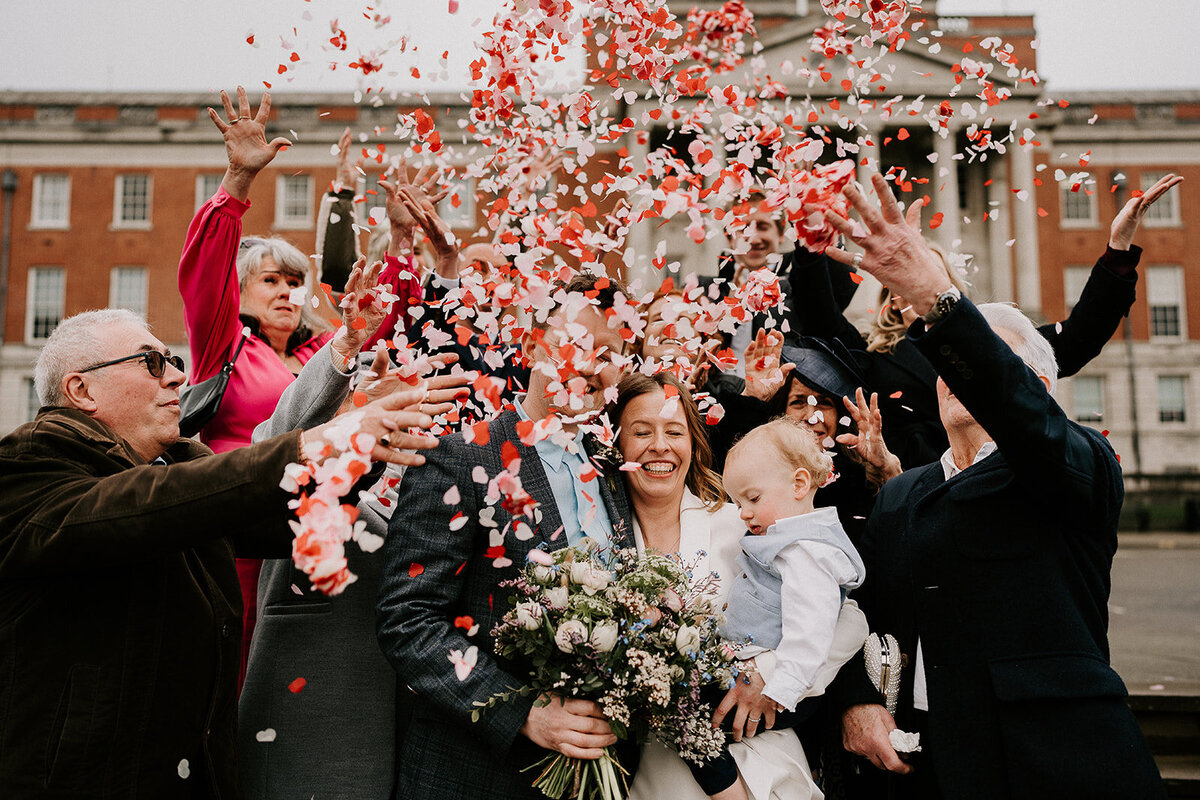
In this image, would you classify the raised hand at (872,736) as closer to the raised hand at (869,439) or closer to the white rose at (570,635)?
the raised hand at (869,439)

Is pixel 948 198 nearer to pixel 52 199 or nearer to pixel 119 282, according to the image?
pixel 119 282

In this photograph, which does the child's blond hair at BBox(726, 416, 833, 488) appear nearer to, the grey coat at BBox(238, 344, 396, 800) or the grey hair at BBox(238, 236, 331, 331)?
the grey coat at BBox(238, 344, 396, 800)

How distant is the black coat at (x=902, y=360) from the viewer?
4.15 meters

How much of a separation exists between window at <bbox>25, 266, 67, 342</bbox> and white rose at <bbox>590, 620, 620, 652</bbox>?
44062 millimetres

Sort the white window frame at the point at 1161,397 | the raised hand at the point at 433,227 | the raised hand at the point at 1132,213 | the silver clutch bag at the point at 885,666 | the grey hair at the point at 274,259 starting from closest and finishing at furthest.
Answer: the silver clutch bag at the point at 885,666, the raised hand at the point at 1132,213, the raised hand at the point at 433,227, the grey hair at the point at 274,259, the white window frame at the point at 1161,397

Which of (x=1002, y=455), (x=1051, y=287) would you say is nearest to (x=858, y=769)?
(x=1002, y=455)

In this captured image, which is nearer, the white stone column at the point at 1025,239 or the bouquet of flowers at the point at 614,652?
the bouquet of flowers at the point at 614,652

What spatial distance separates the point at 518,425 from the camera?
9.43 feet

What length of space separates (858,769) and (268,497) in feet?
7.97

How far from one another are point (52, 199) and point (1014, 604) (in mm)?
46285

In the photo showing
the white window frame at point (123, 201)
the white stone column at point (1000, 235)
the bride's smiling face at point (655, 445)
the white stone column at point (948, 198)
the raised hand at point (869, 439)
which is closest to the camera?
the bride's smiling face at point (655, 445)

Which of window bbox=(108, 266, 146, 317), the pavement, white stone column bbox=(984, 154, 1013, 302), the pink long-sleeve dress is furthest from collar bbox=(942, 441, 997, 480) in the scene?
window bbox=(108, 266, 146, 317)

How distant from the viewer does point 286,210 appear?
37.8 metres

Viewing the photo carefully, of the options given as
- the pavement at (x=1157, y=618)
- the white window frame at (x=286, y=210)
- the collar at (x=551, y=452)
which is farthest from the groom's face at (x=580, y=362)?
the white window frame at (x=286, y=210)
